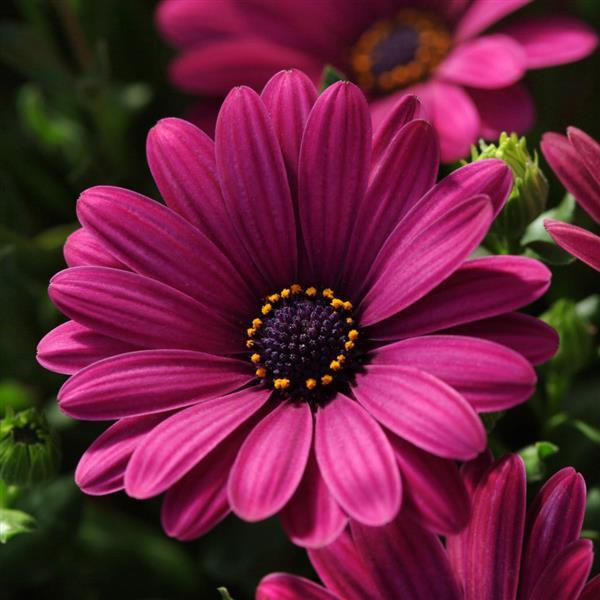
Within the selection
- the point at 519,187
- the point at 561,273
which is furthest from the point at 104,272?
the point at 561,273

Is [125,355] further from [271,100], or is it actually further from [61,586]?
[61,586]

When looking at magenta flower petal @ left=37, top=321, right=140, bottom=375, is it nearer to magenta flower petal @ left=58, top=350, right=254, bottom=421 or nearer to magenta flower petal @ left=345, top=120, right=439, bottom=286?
magenta flower petal @ left=58, top=350, right=254, bottom=421

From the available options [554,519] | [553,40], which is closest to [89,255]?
[554,519]

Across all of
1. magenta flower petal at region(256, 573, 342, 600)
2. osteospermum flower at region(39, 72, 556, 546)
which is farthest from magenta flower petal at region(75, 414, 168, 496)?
magenta flower petal at region(256, 573, 342, 600)

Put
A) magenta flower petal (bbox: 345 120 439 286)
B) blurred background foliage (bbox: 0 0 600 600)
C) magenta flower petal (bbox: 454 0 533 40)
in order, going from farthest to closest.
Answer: magenta flower petal (bbox: 454 0 533 40) < blurred background foliage (bbox: 0 0 600 600) < magenta flower petal (bbox: 345 120 439 286)

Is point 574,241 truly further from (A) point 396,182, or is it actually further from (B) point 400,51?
(B) point 400,51

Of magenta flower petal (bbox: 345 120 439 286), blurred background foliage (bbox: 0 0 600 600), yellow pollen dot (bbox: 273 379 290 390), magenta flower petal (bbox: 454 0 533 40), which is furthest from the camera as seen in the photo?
magenta flower petal (bbox: 454 0 533 40)

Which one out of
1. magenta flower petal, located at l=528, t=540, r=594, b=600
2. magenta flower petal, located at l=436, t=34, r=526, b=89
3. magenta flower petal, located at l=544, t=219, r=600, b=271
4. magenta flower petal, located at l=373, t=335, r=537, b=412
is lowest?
magenta flower petal, located at l=528, t=540, r=594, b=600
